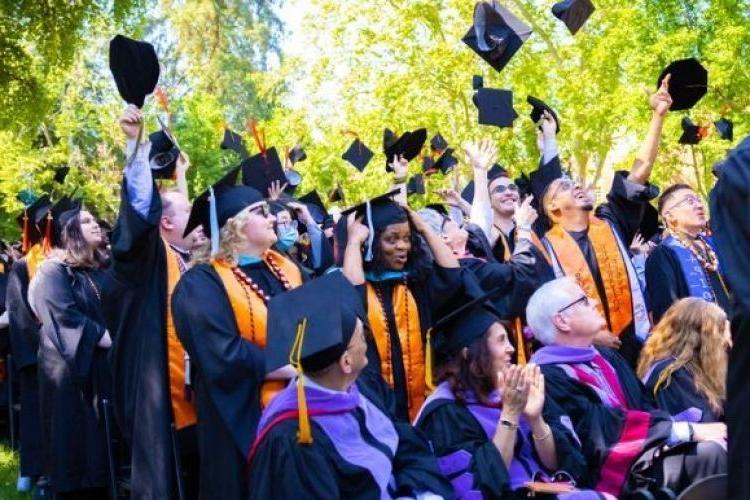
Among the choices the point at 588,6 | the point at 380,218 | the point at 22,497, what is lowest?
the point at 22,497

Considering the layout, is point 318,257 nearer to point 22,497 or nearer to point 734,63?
point 22,497

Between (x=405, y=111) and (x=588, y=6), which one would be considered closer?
(x=588, y=6)

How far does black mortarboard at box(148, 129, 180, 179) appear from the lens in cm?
636

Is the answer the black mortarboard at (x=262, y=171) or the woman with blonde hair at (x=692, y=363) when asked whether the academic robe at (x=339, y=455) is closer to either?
the woman with blonde hair at (x=692, y=363)

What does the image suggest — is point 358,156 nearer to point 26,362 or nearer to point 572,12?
point 572,12

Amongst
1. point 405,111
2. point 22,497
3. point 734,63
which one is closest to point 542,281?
point 22,497

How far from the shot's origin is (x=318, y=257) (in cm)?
796

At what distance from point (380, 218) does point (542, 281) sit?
1650 mm

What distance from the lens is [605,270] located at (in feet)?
23.1

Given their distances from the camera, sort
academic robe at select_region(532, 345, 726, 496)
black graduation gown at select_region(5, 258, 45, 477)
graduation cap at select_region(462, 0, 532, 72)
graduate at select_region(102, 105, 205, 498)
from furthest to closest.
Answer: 1. black graduation gown at select_region(5, 258, 45, 477)
2. graduation cap at select_region(462, 0, 532, 72)
3. graduate at select_region(102, 105, 205, 498)
4. academic robe at select_region(532, 345, 726, 496)

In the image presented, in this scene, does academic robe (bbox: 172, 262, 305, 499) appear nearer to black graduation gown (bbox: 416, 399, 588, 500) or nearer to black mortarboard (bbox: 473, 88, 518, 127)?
black graduation gown (bbox: 416, 399, 588, 500)

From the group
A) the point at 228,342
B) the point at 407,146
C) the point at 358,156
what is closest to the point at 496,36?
the point at 407,146

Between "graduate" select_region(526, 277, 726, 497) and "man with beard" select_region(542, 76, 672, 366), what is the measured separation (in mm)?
1742

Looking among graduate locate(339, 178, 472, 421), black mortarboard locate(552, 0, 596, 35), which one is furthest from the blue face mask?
black mortarboard locate(552, 0, 596, 35)
